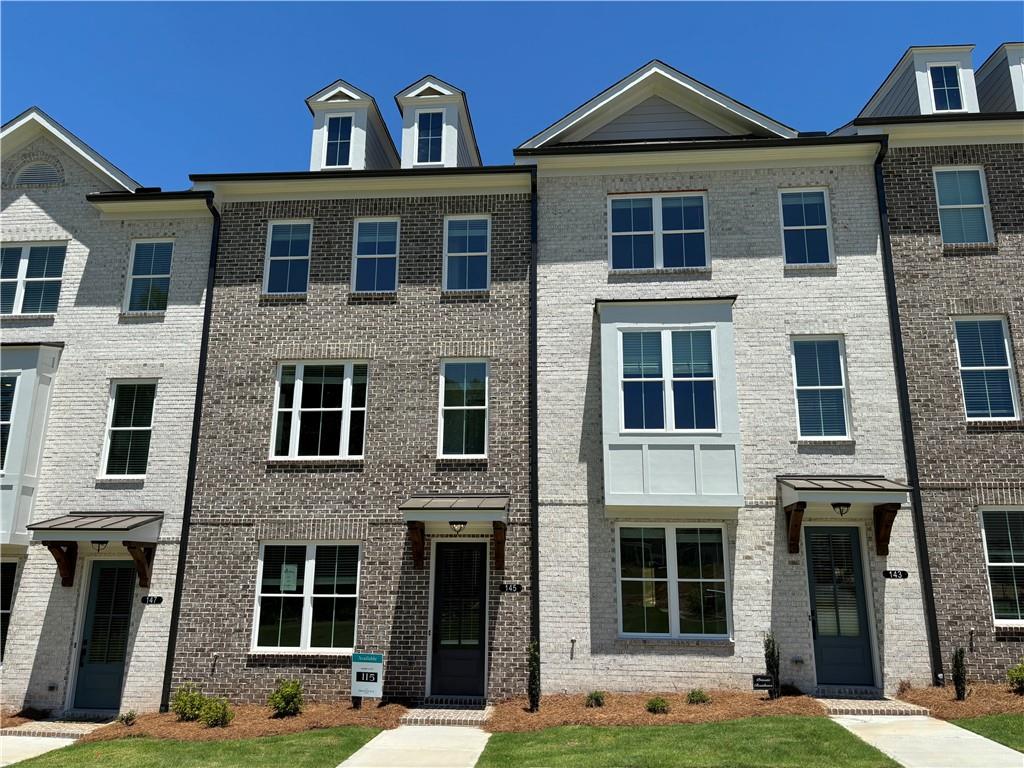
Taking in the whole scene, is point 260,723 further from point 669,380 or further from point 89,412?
point 669,380

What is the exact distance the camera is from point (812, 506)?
13180 millimetres

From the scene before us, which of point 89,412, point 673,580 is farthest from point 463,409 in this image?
point 89,412

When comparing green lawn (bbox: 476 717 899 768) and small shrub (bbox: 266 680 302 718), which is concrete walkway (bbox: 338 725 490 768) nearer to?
green lawn (bbox: 476 717 899 768)

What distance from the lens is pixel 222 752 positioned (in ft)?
34.8

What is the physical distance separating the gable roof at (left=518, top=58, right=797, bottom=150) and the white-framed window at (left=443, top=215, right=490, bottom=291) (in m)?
2.03

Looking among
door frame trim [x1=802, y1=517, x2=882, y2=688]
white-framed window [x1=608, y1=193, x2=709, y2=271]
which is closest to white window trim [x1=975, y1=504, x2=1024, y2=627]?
door frame trim [x1=802, y1=517, x2=882, y2=688]

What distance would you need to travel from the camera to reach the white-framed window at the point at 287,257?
15.5m

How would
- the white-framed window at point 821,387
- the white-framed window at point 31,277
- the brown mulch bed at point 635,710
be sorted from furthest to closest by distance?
the white-framed window at point 31,277, the white-framed window at point 821,387, the brown mulch bed at point 635,710

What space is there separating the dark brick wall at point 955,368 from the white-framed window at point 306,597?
10.5 metres

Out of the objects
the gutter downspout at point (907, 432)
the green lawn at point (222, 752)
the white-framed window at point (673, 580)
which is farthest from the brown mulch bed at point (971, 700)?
the green lawn at point (222, 752)

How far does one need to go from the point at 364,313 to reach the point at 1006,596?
12.9 metres

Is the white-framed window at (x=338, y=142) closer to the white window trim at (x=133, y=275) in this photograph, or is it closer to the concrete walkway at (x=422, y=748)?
the white window trim at (x=133, y=275)

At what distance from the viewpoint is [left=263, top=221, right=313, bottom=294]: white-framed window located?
15.5 metres

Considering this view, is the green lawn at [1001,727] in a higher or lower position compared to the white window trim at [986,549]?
lower
